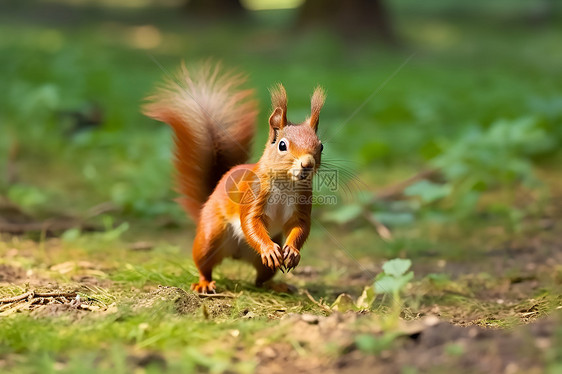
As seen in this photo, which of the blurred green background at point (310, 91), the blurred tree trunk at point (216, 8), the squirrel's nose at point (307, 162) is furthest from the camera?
the blurred tree trunk at point (216, 8)

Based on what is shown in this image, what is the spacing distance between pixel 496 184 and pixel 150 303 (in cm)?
308

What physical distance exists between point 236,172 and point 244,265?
0.68 metres

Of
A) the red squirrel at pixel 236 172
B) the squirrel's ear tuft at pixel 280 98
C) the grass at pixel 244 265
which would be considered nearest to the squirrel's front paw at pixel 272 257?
the red squirrel at pixel 236 172

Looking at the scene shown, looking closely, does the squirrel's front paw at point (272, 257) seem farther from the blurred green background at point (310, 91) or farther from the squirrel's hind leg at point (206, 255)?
the blurred green background at point (310, 91)

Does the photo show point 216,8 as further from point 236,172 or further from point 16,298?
point 16,298

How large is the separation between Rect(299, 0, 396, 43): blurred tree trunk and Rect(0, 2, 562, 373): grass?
0.81 metres

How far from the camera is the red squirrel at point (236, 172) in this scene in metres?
2.32

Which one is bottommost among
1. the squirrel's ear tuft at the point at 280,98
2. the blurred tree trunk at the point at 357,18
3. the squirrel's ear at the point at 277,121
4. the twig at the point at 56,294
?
the twig at the point at 56,294

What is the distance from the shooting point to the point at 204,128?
2.73 meters

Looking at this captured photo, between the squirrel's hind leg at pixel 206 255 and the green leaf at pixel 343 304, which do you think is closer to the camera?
the green leaf at pixel 343 304

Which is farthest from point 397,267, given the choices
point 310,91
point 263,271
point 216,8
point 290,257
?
point 216,8

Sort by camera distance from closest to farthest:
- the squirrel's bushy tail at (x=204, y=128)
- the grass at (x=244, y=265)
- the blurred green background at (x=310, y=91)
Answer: the grass at (x=244, y=265)
the squirrel's bushy tail at (x=204, y=128)
the blurred green background at (x=310, y=91)

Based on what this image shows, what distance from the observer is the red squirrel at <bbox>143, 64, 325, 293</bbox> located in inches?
91.5

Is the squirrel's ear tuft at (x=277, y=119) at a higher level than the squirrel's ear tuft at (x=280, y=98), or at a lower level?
lower
